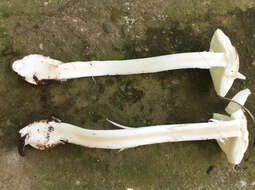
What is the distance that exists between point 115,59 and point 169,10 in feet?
2.28

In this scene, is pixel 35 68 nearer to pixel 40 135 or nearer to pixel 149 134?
pixel 40 135

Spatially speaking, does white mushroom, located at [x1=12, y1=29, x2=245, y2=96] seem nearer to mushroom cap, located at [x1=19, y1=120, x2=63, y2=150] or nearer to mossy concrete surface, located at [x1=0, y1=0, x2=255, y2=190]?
mossy concrete surface, located at [x1=0, y1=0, x2=255, y2=190]

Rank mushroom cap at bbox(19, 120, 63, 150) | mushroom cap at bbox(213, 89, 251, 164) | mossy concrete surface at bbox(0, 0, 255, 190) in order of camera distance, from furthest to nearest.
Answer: mossy concrete surface at bbox(0, 0, 255, 190), mushroom cap at bbox(19, 120, 63, 150), mushroom cap at bbox(213, 89, 251, 164)

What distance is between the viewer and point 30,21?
263 cm

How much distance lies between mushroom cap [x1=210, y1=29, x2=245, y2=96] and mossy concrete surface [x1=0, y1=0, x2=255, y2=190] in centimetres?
28

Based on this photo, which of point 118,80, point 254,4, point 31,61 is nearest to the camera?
point 31,61

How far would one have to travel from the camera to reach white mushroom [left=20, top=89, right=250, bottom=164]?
2.19m

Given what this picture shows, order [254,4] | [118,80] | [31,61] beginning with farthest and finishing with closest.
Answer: [254,4] → [118,80] → [31,61]

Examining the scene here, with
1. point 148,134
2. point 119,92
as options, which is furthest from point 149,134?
point 119,92

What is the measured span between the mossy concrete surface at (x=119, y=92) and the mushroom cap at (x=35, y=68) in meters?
0.12

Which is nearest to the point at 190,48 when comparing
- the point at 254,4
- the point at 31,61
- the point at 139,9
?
the point at 139,9

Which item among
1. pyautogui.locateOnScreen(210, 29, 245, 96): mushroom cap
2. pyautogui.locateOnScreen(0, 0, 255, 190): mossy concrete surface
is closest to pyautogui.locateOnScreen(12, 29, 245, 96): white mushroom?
pyautogui.locateOnScreen(210, 29, 245, 96): mushroom cap

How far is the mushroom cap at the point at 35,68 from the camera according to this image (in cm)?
241

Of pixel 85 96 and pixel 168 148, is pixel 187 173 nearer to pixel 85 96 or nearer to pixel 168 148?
pixel 168 148
